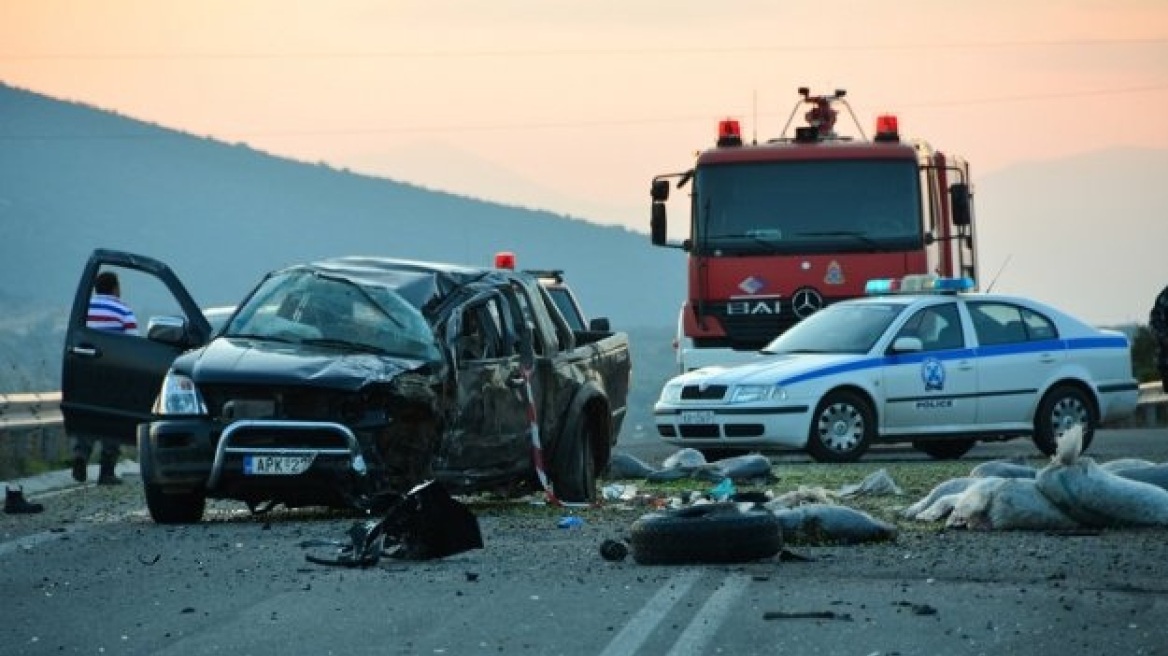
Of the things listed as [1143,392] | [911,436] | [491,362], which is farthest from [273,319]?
[1143,392]

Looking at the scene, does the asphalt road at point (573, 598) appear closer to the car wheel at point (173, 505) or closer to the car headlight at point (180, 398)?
the car wheel at point (173, 505)

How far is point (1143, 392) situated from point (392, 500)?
2736cm

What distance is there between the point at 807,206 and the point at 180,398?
12455 mm

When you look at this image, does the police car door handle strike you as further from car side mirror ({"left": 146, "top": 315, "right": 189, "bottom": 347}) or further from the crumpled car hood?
the crumpled car hood

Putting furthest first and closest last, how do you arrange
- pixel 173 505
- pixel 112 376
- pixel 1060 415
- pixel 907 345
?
pixel 1060 415 < pixel 907 345 < pixel 112 376 < pixel 173 505

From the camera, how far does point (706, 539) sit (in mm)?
13562

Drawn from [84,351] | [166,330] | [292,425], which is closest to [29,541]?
[292,425]

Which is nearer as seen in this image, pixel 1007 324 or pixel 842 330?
pixel 842 330

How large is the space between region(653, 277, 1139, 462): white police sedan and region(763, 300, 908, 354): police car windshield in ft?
0.06

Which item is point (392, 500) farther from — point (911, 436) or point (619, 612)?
point (911, 436)

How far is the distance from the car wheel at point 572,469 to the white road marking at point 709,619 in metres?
5.62

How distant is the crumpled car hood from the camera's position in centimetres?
1683

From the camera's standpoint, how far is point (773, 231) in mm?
28531

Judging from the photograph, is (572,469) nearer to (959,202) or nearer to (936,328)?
(936,328)
